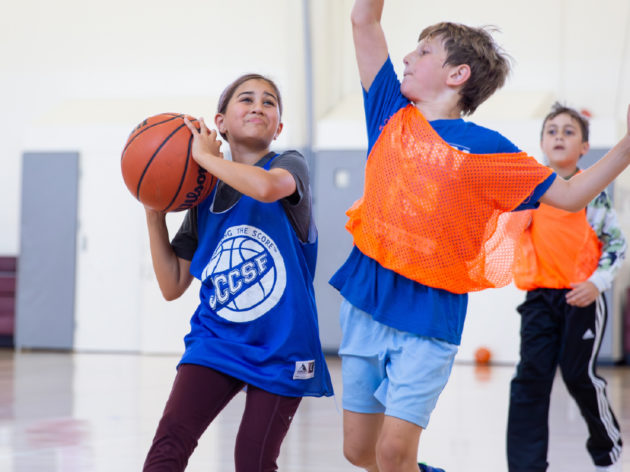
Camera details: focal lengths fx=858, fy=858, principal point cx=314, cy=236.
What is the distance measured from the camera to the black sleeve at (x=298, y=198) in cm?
226

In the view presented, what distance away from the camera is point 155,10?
9.43 metres

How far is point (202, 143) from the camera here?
2.26 meters

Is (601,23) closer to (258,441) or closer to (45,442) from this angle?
(45,442)

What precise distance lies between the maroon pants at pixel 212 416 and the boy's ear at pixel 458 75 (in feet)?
3.08

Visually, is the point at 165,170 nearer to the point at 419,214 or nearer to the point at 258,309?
the point at 258,309

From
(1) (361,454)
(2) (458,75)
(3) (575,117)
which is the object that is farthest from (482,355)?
(2) (458,75)

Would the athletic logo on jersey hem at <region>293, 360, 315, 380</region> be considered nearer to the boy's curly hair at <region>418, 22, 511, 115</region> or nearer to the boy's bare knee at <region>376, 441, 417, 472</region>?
the boy's bare knee at <region>376, 441, 417, 472</region>

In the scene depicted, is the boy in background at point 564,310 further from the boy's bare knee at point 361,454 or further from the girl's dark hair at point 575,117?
the boy's bare knee at point 361,454

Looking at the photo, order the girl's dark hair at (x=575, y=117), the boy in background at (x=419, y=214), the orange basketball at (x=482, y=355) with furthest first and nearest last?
the orange basketball at (x=482, y=355) → the girl's dark hair at (x=575, y=117) → the boy in background at (x=419, y=214)

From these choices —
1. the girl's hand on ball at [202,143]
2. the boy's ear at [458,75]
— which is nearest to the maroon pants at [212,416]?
the girl's hand on ball at [202,143]

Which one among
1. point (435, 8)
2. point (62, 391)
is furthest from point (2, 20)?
point (62, 391)

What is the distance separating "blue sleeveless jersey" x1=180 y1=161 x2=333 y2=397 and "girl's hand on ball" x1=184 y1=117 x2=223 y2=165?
16cm

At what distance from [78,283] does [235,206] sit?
7142 millimetres

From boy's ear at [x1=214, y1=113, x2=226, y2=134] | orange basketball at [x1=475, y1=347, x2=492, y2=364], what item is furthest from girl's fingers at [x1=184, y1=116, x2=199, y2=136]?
orange basketball at [x1=475, y1=347, x2=492, y2=364]
